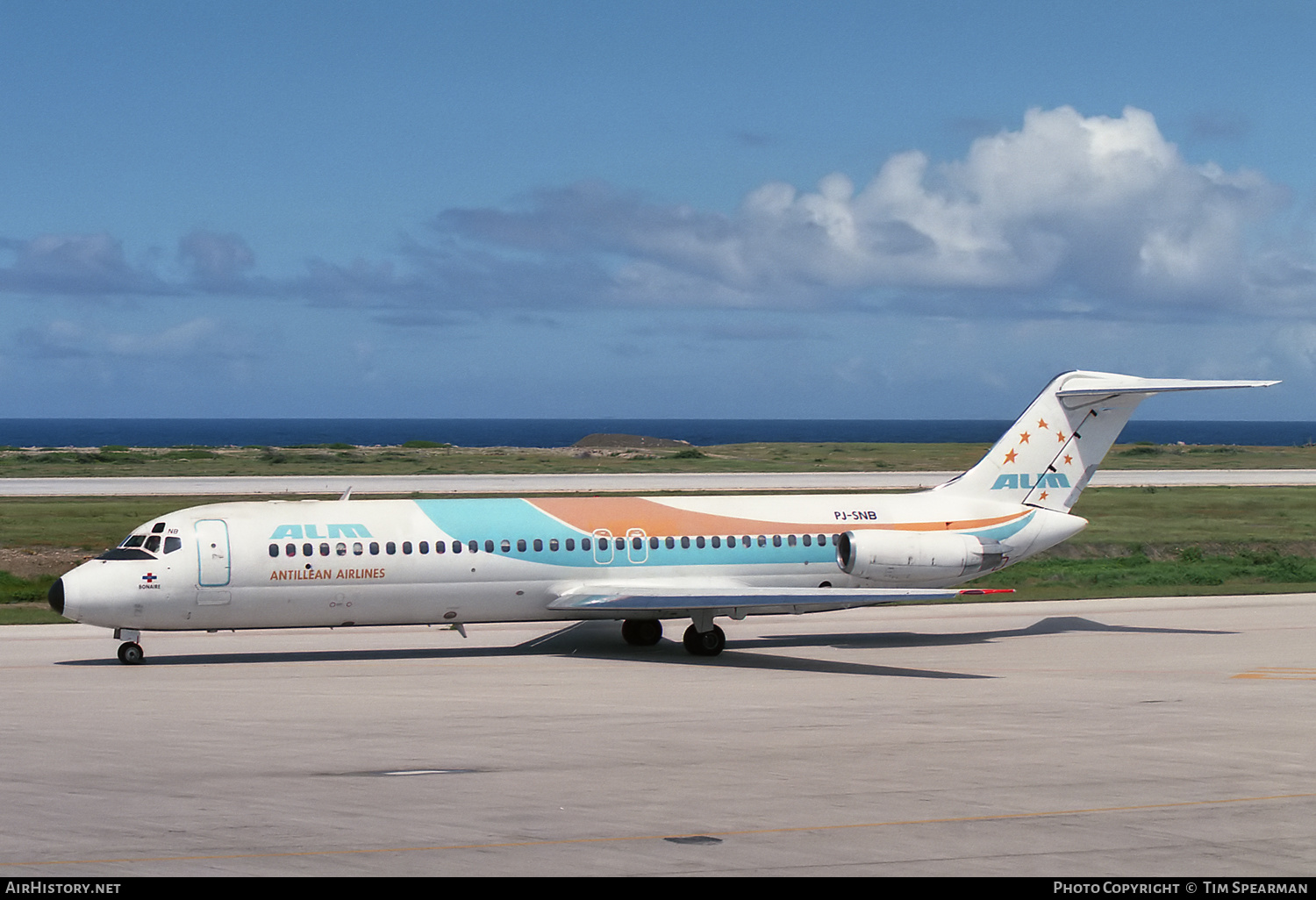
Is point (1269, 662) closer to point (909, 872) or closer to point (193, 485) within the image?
point (909, 872)

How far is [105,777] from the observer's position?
59.2ft

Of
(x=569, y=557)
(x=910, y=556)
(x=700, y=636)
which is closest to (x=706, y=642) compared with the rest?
(x=700, y=636)

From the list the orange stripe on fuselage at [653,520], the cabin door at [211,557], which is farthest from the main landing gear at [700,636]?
the cabin door at [211,557]

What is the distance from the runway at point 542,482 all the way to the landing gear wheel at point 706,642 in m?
41.9

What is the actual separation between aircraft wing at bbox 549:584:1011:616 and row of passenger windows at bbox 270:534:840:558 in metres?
0.95

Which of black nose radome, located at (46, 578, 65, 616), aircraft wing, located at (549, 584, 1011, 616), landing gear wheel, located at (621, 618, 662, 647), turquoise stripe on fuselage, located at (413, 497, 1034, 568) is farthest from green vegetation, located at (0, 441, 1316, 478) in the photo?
black nose radome, located at (46, 578, 65, 616)

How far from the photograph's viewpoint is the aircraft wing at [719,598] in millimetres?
29422

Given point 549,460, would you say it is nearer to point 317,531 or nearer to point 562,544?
point 562,544

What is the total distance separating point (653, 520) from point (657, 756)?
1231 centimetres

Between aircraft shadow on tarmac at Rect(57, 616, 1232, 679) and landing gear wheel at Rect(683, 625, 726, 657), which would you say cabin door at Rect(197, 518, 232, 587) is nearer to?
aircraft shadow on tarmac at Rect(57, 616, 1232, 679)

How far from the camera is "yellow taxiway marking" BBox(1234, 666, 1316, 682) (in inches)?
1093

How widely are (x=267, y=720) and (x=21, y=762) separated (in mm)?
4214

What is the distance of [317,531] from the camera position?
2953 cm
